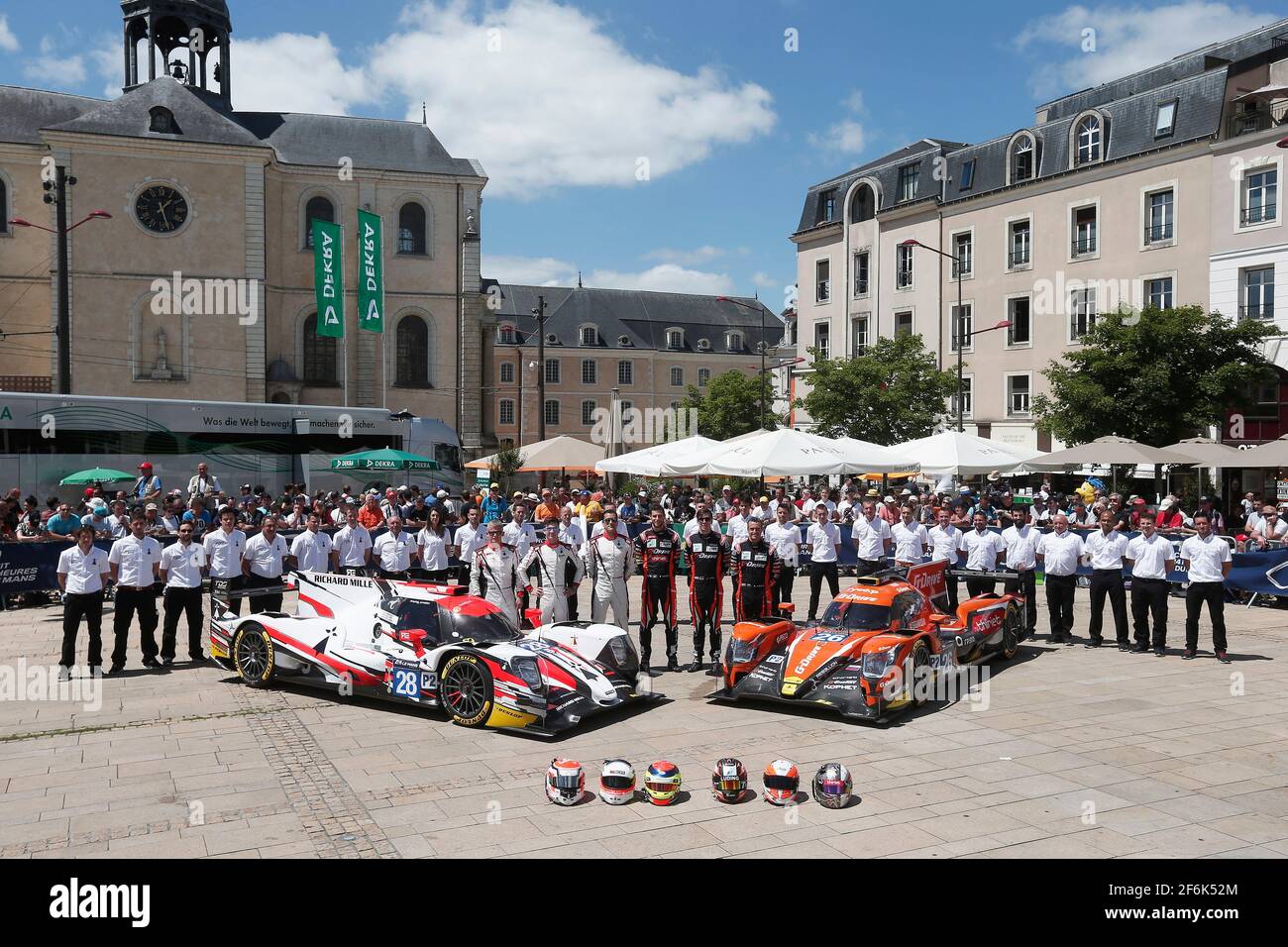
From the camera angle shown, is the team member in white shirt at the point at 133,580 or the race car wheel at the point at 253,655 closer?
the race car wheel at the point at 253,655

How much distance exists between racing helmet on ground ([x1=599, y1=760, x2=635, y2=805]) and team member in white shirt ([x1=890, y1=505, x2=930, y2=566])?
10.8 metres

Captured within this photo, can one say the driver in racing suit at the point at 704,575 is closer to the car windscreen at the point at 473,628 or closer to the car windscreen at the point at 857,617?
the car windscreen at the point at 857,617

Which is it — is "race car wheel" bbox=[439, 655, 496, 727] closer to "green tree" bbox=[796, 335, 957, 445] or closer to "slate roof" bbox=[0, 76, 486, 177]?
"green tree" bbox=[796, 335, 957, 445]

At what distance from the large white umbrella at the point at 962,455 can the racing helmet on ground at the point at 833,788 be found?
16.3 m

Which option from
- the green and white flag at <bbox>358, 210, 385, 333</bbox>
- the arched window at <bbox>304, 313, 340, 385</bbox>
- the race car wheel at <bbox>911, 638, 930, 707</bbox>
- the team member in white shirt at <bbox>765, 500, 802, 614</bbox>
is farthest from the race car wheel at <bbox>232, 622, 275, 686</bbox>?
the arched window at <bbox>304, 313, 340, 385</bbox>

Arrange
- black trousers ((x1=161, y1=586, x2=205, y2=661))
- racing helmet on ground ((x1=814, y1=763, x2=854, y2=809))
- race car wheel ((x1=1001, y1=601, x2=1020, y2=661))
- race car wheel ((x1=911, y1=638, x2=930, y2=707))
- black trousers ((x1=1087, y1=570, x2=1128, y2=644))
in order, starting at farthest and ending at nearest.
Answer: black trousers ((x1=1087, y1=570, x2=1128, y2=644)) < race car wheel ((x1=1001, y1=601, x2=1020, y2=661)) < black trousers ((x1=161, y1=586, x2=205, y2=661)) < race car wheel ((x1=911, y1=638, x2=930, y2=707)) < racing helmet on ground ((x1=814, y1=763, x2=854, y2=809))

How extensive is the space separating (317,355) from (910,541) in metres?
38.3

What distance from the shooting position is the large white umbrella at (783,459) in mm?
20922

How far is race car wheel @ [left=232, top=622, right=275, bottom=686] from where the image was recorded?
11.8 metres

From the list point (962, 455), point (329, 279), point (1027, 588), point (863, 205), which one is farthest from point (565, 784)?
point (863, 205)

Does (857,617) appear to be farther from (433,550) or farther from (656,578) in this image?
(433,550)

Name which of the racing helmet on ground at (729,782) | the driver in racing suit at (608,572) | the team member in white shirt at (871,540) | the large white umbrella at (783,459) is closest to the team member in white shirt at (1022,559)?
the team member in white shirt at (871,540)

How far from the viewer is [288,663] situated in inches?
459

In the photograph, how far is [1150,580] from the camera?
1420 centimetres
